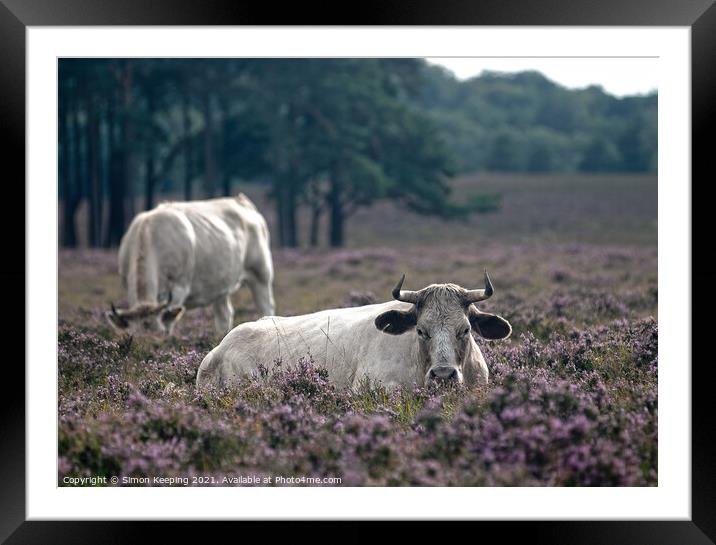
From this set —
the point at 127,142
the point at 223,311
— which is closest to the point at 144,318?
the point at 223,311

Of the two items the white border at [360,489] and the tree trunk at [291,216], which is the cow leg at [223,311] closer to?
the white border at [360,489]

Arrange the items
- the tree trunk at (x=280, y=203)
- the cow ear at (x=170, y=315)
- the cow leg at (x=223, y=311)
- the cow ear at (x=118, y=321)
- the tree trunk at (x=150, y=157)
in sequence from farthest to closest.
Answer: the tree trunk at (x=280, y=203) → the tree trunk at (x=150, y=157) → the cow leg at (x=223, y=311) → the cow ear at (x=170, y=315) → the cow ear at (x=118, y=321)

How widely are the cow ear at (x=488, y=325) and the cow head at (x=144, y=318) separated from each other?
4.22 m

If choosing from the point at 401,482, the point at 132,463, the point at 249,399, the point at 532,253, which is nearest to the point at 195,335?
the point at 249,399

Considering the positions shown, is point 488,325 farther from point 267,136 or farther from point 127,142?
point 267,136

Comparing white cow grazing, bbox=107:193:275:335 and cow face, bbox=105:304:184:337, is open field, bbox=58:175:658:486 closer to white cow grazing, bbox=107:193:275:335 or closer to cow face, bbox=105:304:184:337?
cow face, bbox=105:304:184:337

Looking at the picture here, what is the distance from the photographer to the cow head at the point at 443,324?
254 inches

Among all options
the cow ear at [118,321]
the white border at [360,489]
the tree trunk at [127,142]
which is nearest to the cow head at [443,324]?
the white border at [360,489]

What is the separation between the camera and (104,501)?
5352mm

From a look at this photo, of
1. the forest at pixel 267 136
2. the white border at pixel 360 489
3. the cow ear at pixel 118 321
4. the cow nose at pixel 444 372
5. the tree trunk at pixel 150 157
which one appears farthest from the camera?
the tree trunk at pixel 150 157

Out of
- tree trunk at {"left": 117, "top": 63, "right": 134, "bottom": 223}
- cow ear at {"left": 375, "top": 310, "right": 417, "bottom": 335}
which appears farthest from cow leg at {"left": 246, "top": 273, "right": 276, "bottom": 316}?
tree trunk at {"left": 117, "top": 63, "right": 134, "bottom": 223}

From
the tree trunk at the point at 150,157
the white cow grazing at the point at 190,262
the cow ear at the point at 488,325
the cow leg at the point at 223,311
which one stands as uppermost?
the tree trunk at the point at 150,157
